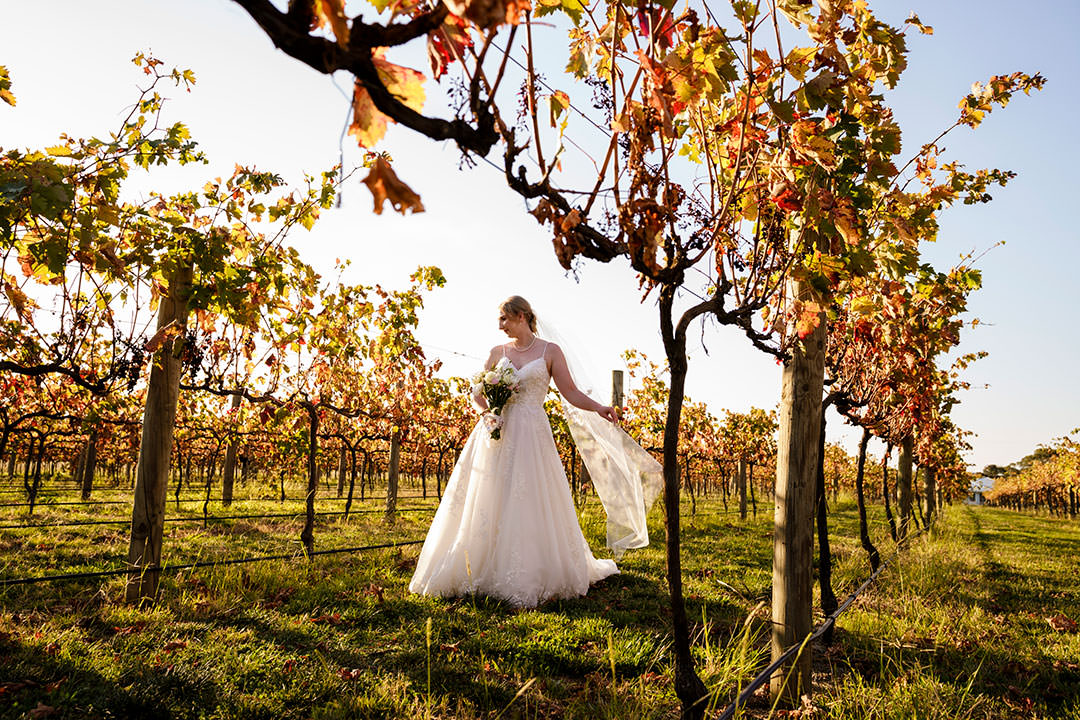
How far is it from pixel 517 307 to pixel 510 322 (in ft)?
0.55

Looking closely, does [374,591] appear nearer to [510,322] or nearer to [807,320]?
[510,322]

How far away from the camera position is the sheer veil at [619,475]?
4641 millimetres

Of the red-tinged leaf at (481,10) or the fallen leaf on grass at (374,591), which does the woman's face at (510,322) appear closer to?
the fallen leaf on grass at (374,591)

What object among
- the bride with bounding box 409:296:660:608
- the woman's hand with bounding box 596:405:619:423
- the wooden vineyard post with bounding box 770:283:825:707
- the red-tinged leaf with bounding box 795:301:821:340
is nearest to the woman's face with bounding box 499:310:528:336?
the bride with bounding box 409:296:660:608

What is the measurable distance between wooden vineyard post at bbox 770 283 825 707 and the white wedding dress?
2222 millimetres

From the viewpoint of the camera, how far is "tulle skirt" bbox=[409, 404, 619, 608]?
4859mm

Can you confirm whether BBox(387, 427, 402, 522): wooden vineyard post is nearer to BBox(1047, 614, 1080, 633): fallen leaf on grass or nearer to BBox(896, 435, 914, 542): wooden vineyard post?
BBox(896, 435, 914, 542): wooden vineyard post

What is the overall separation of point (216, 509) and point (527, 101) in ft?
44.1

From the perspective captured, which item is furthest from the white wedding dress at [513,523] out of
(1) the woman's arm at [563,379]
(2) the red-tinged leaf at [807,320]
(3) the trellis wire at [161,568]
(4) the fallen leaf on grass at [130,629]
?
(2) the red-tinged leaf at [807,320]

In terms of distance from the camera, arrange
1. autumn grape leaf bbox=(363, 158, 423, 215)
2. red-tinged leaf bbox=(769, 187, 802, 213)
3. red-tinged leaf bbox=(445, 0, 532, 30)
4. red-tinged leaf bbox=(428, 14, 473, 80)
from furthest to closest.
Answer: red-tinged leaf bbox=(769, 187, 802, 213), red-tinged leaf bbox=(428, 14, 473, 80), autumn grape leaf bbox=(363, 158, 423, 215), red-tinged leaf bbox=(445, 0, 532, 30)

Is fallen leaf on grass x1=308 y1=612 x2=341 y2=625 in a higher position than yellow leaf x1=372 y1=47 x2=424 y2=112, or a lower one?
lower

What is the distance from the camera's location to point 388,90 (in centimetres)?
114

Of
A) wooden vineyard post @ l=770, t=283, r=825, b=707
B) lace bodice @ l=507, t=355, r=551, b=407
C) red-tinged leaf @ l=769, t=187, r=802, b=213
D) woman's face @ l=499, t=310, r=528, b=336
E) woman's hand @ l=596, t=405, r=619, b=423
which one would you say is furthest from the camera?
woman's face @ l=499, t=310, r=528, b=336

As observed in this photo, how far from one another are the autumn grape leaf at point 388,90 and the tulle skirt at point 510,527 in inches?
161
